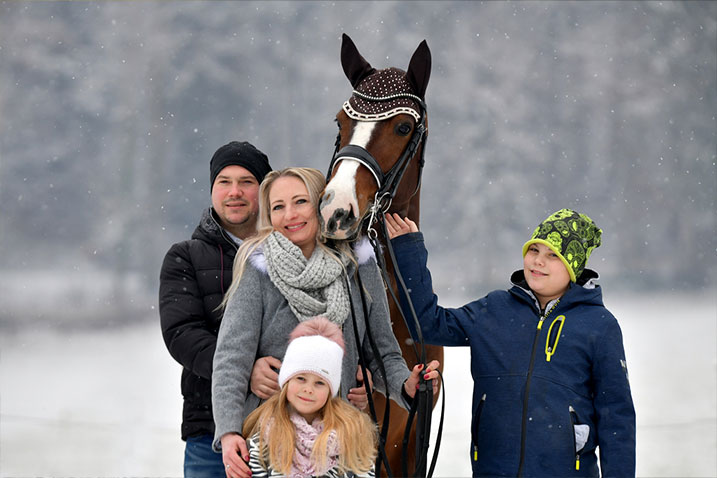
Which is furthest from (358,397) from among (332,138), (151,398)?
(332,138)

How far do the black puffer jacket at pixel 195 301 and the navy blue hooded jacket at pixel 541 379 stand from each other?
0.55 m

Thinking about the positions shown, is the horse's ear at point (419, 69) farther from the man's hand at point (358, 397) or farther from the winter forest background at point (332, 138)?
the winter forest background at point (332, 138)

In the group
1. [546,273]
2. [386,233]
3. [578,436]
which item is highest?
[386,233]

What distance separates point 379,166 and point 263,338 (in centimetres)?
65

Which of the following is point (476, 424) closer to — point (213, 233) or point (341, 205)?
point (341, 205)

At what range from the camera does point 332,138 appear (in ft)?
29.7

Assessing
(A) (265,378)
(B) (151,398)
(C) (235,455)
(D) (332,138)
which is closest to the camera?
(C) (235,455)

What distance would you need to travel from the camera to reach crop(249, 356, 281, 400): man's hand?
1707 mm

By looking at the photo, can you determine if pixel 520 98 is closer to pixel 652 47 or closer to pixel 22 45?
pixel 652 47

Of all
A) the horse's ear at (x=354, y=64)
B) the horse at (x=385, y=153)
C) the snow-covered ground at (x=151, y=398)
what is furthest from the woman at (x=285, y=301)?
the snow-covered ground at (x=151, y=398)

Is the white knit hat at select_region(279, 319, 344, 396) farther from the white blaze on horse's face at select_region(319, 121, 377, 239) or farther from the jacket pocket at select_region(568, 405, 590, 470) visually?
the jacket pocket at select_region(568, 405, 590, 470)

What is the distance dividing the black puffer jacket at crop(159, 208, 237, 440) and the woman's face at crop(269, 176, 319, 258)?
0.34m

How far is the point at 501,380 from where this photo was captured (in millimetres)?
2045

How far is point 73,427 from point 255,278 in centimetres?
528
